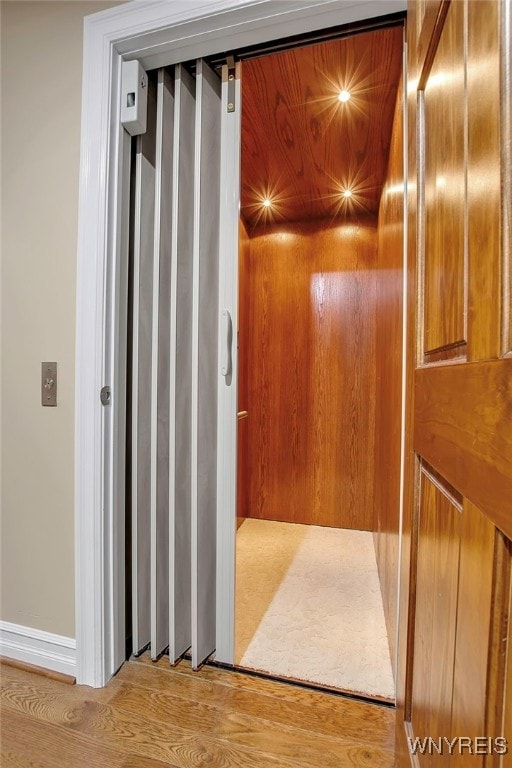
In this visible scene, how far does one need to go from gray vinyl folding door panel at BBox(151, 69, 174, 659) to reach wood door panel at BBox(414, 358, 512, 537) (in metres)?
1.02

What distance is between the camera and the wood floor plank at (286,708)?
117 cm

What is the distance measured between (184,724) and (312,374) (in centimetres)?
225

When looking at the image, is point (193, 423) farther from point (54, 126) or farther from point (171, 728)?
point (54, 126)

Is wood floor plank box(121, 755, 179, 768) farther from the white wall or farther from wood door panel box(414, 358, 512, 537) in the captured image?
wood door panel box(414, 358, 512, 537)

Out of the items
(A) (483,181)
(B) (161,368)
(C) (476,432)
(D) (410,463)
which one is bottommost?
(D) (410,463)

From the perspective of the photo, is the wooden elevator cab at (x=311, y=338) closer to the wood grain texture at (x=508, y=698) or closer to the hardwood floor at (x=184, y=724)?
the hardwood floor at (x=184, y=724)

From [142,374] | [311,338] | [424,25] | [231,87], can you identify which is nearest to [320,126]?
[231,87]

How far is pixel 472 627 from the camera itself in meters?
0.49

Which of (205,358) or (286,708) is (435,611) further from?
(205,358)

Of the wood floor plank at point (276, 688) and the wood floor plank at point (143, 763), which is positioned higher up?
the wood floor plank at point (143, 763)

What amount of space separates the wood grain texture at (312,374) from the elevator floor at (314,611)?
346 mm

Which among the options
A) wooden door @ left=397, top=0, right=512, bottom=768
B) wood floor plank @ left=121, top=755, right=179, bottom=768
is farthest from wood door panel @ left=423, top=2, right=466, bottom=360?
wood floor plank @ left=121, top=755, right=179, bottom=768

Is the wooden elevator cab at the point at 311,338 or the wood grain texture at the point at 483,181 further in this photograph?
the wooden elevator cab at the point at 311,338

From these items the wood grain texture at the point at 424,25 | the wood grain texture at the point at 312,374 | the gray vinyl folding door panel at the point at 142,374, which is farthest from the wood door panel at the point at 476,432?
the wood grain texture at the point at 312,374
